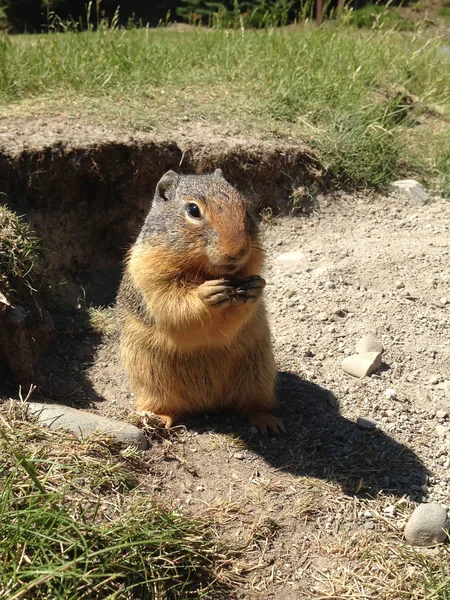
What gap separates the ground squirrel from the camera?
3.37 m

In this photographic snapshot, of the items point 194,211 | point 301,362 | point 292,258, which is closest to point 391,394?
point 301,362

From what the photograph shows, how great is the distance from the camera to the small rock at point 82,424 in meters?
3.53

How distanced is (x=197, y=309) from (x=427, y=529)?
1491 mm

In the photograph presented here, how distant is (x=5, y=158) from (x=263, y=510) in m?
3.40

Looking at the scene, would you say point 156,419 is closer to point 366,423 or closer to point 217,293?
point 217,293

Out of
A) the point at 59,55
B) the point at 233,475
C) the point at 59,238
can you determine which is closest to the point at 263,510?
the point at 233,475

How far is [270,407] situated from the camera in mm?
4211

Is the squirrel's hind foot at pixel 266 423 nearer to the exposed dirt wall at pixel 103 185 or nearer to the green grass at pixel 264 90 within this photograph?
the exposed dirt wall at pixel 103 185

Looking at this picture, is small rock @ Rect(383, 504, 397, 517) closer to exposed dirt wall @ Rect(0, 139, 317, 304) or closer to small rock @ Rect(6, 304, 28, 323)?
small rock @ Rect(6, 304, 28, 323)

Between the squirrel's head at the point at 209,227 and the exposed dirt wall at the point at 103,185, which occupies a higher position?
the squirrel's head at the point at 209,227

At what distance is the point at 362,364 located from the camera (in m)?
4.48

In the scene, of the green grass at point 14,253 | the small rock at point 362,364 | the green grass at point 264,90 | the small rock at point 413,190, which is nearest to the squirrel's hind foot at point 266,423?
the small rock at point 362,364

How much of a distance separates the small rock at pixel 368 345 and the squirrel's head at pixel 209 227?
1.32 metres

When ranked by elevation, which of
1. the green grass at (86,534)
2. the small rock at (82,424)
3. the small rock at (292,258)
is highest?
the green grass at (86,534)
